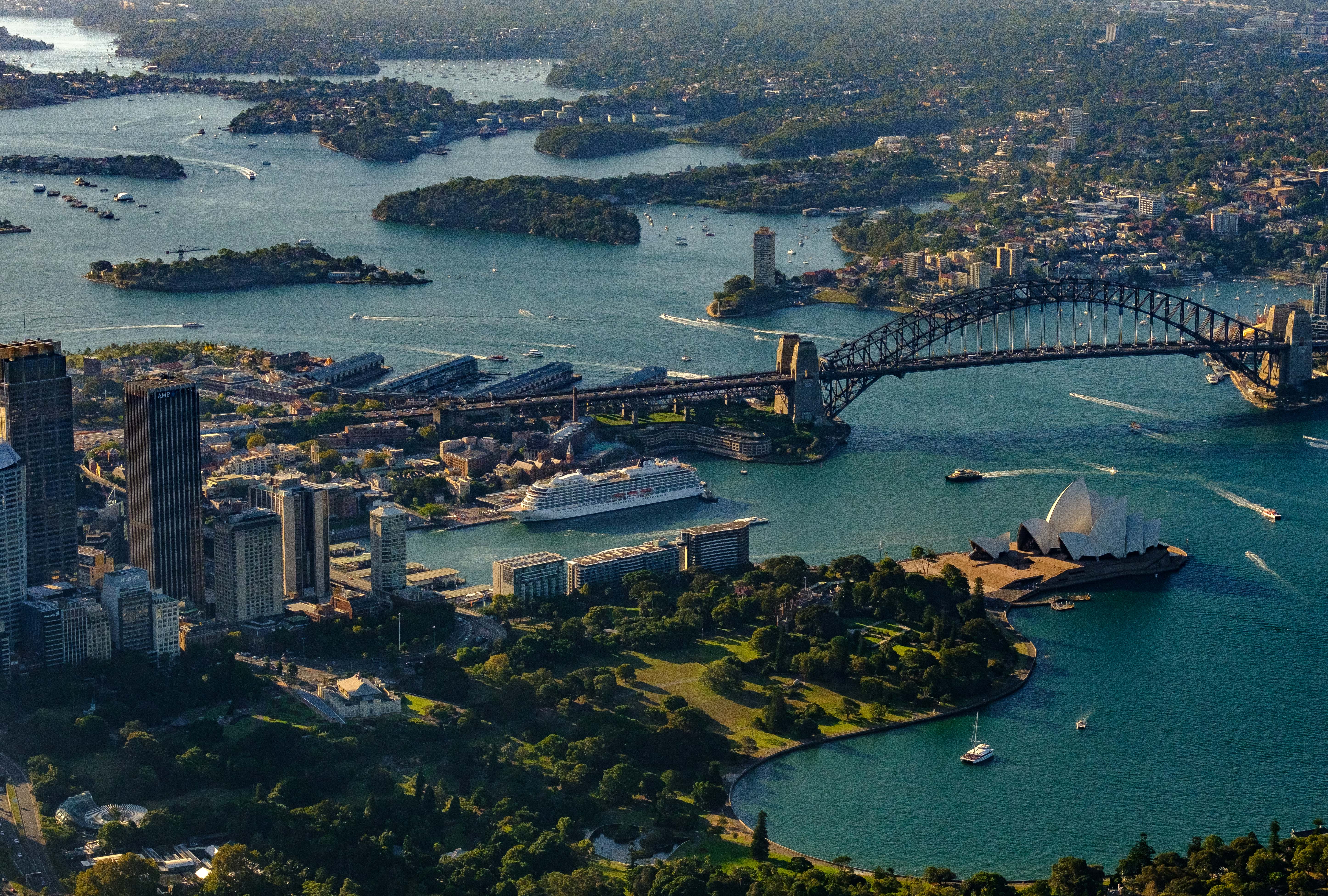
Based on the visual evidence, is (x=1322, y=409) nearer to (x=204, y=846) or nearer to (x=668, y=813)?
(x=668, y=813)

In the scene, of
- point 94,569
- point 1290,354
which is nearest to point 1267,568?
point 1290,354

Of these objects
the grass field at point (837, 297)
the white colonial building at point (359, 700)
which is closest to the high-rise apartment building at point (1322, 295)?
the grass field at point (837, 297)

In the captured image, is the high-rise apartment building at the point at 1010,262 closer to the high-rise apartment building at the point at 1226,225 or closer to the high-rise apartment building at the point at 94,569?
the high-rise apartment building at the point at 1226,225

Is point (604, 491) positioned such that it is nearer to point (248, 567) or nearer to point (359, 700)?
point (248, 567)

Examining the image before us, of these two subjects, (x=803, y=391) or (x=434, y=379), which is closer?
(x=803, y=391)

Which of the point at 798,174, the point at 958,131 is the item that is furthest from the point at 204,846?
the point at 958,131
